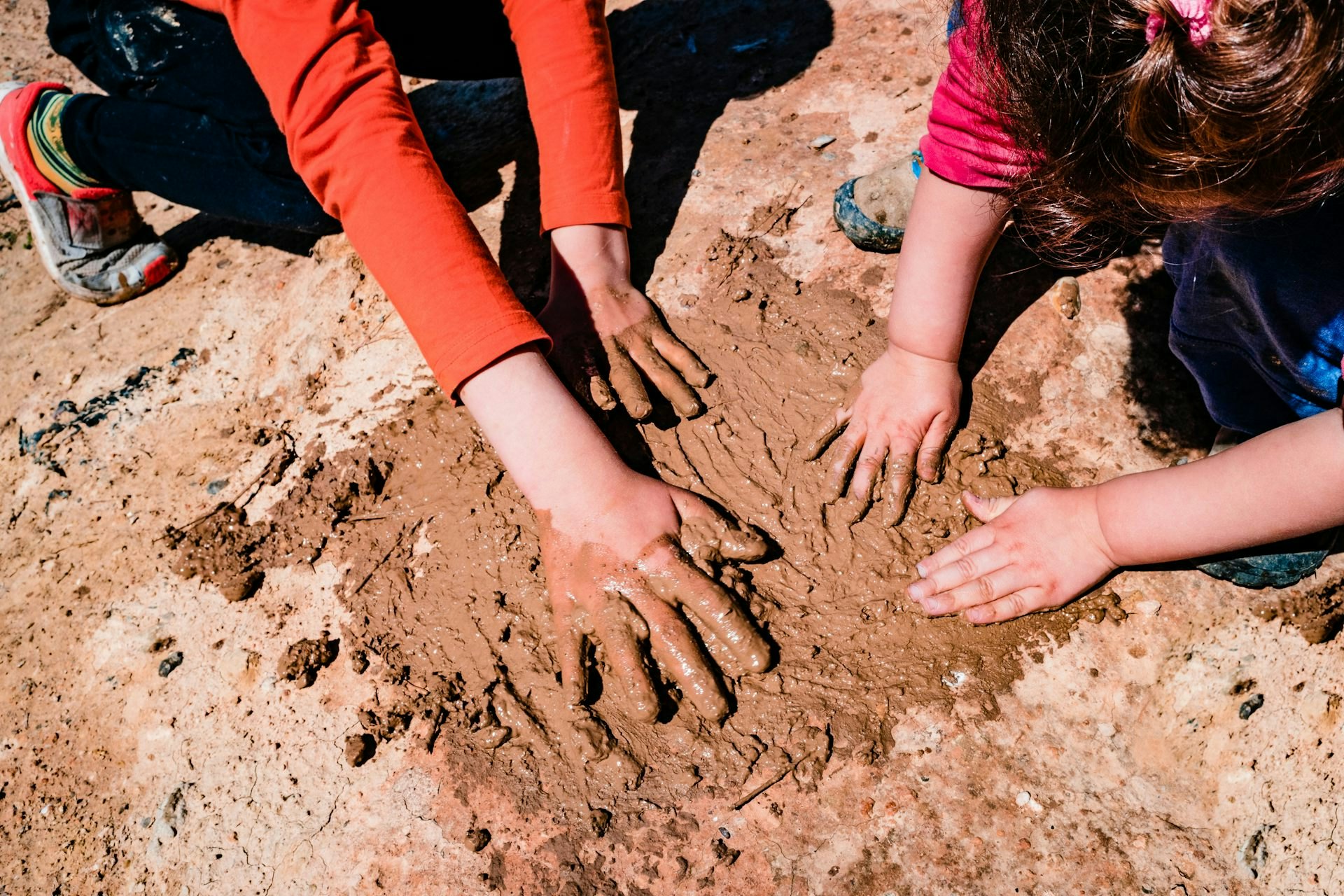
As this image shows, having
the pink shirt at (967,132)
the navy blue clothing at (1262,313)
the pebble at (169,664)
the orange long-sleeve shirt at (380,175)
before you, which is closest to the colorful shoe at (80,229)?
the orange long-sleeve shirt at (380,175)

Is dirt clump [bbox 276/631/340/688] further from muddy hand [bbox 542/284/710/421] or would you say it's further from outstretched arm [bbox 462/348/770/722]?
muddy hand [bbox 542/284/710/421]

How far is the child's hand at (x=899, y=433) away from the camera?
1829 mm

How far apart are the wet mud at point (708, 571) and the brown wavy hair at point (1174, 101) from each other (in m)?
0.76

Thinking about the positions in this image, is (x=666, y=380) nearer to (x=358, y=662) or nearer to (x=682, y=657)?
(x=682, y=657)

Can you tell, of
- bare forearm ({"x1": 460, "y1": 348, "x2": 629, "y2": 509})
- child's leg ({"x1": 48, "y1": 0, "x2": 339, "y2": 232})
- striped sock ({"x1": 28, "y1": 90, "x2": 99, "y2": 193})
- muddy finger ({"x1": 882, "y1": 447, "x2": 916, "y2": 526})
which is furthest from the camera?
striped sock ({"x1": 28, "y1": 90, "x2": 99, "y2": 193})

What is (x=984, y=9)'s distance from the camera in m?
1.29

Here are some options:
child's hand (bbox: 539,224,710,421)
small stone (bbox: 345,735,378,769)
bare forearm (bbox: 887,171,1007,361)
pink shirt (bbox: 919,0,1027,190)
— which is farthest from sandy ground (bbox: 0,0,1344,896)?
pink shirt (bbox: 919,0,1027,190)

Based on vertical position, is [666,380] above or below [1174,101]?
below

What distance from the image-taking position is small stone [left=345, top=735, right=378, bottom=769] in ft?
5.47

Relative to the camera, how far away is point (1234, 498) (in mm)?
1430

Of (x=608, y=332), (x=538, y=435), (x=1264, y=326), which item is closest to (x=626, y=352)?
(x=608, y=332)

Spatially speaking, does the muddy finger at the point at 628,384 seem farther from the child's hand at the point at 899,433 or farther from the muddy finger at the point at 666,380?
the child's hand at the point at 899,433

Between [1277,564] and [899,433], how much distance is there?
2.55ft

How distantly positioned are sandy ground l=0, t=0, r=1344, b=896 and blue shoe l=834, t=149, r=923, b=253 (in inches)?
3.6
